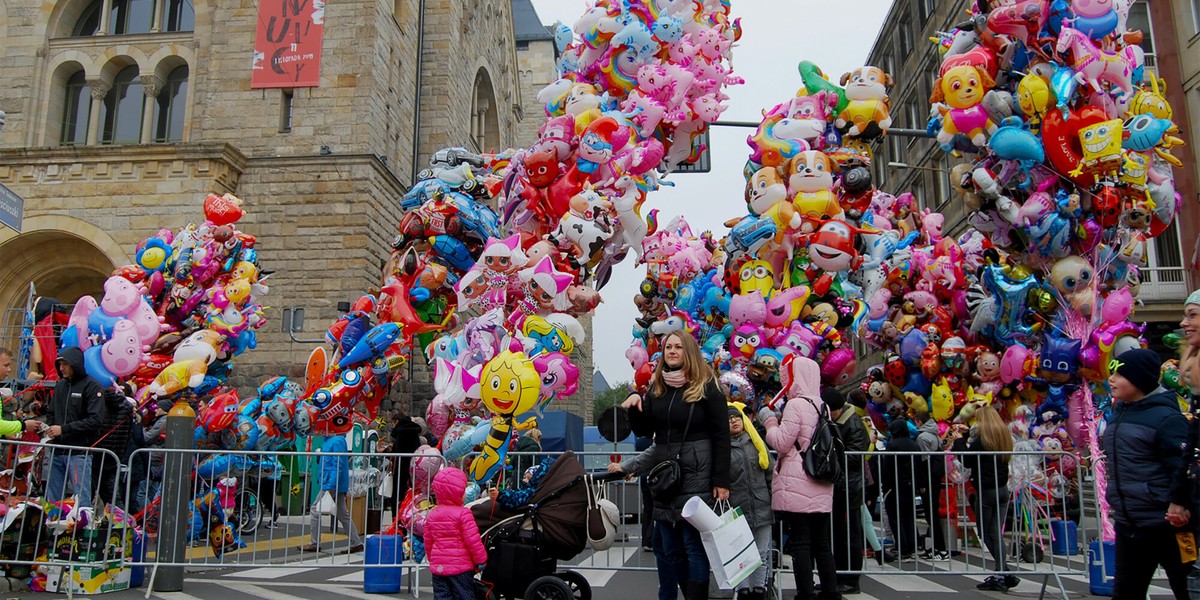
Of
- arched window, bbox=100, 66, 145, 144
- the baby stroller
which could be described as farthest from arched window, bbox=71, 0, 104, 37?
the baby stroller

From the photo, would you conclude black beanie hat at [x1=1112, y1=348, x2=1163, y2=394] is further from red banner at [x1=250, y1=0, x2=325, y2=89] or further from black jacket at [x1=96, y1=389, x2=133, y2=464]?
red banner at [x1=250, y1=0, x2=325, y2=89]

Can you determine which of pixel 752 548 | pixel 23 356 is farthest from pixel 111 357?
pixel 752 548

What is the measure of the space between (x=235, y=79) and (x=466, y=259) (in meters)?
13.2

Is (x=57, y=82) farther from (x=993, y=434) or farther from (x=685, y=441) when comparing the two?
(x=993, y=434)

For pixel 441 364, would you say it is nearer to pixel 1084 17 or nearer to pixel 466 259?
pixel 466 259

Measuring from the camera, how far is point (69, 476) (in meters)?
7.25

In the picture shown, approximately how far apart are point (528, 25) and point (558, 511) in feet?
170

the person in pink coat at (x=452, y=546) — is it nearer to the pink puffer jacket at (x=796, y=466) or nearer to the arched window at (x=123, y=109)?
the pink puffer jacket at (x=796, y=466)

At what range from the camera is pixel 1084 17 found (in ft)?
31.5

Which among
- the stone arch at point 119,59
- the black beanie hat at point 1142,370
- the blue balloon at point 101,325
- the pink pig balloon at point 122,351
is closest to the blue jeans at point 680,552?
the black beanie hat at point 1142,370

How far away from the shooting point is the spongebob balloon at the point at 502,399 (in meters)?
7.90

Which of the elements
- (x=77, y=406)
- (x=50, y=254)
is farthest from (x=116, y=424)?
Result: (x=50, y=254)

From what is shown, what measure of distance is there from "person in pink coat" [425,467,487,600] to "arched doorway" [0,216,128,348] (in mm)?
17655

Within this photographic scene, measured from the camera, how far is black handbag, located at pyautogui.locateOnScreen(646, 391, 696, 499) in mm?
5055
